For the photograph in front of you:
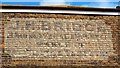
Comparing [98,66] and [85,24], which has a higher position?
[85,24]

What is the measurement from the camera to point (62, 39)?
709 inches

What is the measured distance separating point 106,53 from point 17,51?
4.21m

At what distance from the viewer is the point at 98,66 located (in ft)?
59.2

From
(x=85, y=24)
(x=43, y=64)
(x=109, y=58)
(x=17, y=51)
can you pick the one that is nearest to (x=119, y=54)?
(x=109, y=58)

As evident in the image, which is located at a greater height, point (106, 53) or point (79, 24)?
point (79, 24)

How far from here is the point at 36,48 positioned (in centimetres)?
1789

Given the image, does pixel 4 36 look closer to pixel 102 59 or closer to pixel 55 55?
pixel 55 55

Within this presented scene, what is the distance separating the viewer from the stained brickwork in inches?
701

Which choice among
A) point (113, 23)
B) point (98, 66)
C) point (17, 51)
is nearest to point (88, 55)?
point (98, 66)

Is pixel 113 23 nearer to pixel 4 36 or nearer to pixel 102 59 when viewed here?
pixel 102 59

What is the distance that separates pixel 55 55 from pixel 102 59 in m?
2.25

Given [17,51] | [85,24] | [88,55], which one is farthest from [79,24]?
[17,51]

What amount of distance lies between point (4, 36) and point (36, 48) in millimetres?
1584

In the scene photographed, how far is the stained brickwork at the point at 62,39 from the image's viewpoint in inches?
701
